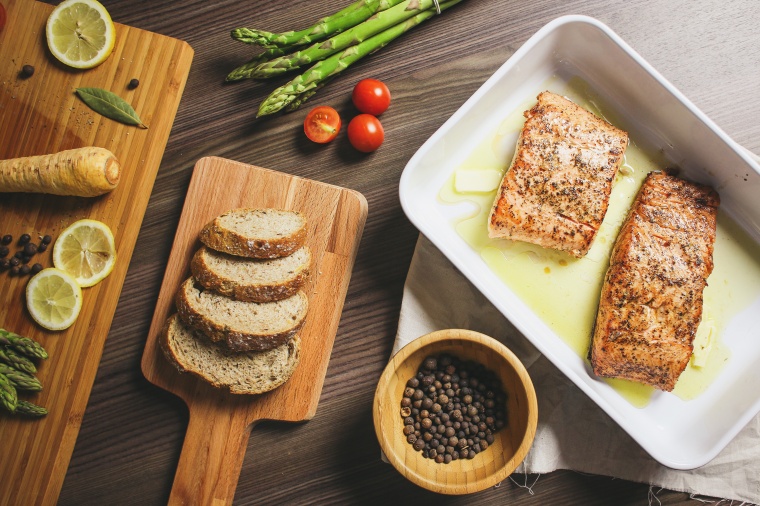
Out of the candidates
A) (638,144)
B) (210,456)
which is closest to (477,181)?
(638,144)

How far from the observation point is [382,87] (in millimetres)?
3721

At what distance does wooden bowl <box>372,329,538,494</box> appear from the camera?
3188mm

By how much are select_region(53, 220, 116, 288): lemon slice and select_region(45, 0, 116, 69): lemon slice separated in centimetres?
113

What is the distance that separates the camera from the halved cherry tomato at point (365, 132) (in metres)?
3.67

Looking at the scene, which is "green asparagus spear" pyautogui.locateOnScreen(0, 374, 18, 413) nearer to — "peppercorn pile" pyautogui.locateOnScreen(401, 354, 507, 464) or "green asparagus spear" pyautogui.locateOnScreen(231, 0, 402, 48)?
"peppercorn pile" pyautogui.locateOnScreen(401, 354, 507, 464)

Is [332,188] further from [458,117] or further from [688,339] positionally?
[688,339]

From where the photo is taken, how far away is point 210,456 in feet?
12.1

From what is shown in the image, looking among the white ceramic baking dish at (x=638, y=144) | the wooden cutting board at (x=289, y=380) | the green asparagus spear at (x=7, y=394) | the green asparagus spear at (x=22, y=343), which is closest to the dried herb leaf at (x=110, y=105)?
the wooden cutting board at (x=289, y=380)

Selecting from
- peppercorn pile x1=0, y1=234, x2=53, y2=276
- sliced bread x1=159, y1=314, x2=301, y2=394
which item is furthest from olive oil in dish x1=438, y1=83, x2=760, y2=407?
peppercorn pile x1=0, y1=234, x2=53, y2=276

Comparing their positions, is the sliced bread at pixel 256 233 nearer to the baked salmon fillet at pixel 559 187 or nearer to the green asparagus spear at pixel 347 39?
the green asparagus spear at pixel 347 39

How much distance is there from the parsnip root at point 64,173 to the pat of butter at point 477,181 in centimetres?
232

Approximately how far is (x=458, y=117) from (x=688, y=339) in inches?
74.7

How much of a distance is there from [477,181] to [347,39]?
1285mm

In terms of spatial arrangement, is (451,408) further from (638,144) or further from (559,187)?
(638,144)
